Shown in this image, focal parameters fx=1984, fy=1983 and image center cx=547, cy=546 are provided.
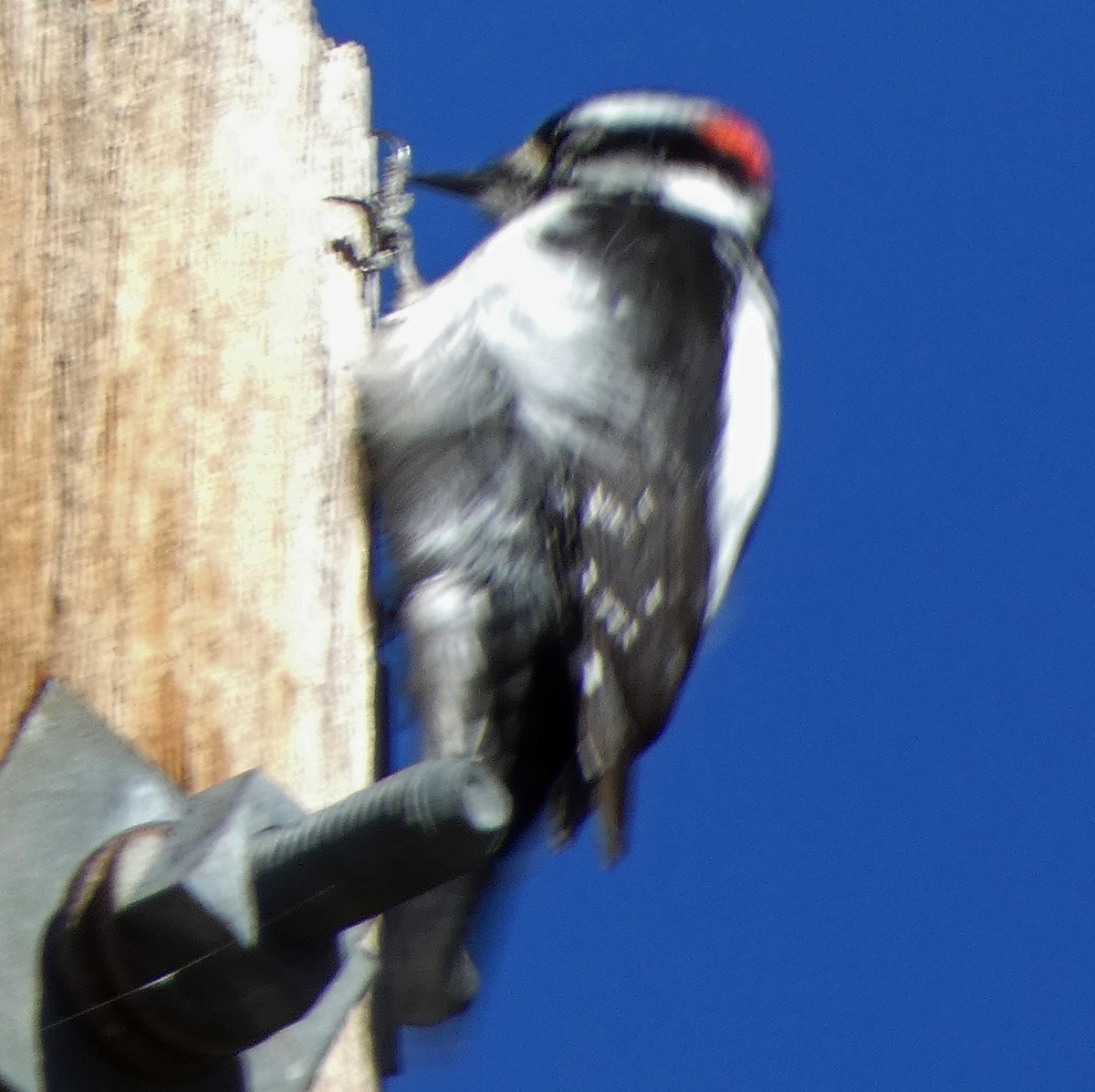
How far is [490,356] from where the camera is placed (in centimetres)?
185

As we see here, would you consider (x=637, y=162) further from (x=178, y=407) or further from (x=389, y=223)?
(x=178, y=407)

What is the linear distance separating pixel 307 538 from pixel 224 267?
190 mm

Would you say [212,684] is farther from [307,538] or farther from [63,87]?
[63,87]

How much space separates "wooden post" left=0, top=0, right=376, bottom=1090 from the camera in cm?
107

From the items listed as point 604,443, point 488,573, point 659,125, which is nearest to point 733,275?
point 659,125

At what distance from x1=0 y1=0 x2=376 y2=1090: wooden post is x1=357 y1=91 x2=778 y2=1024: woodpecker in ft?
0.57

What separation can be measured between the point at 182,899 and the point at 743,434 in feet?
4.31

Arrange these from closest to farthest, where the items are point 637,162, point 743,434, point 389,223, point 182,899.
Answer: point 182,899 → point 389,223 → point 743,434 → point 637,162

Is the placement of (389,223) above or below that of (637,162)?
below

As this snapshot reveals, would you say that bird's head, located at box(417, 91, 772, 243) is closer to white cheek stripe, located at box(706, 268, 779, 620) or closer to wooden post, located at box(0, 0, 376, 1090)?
white cheek stripe, located at box(706, 268, 779, 620)

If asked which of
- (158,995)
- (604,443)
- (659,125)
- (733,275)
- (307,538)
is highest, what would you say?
(659,125)

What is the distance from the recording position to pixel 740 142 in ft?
7.92

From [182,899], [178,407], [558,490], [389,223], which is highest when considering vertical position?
[389,223]

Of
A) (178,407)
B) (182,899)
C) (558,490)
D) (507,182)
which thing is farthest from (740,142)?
(182,899)
